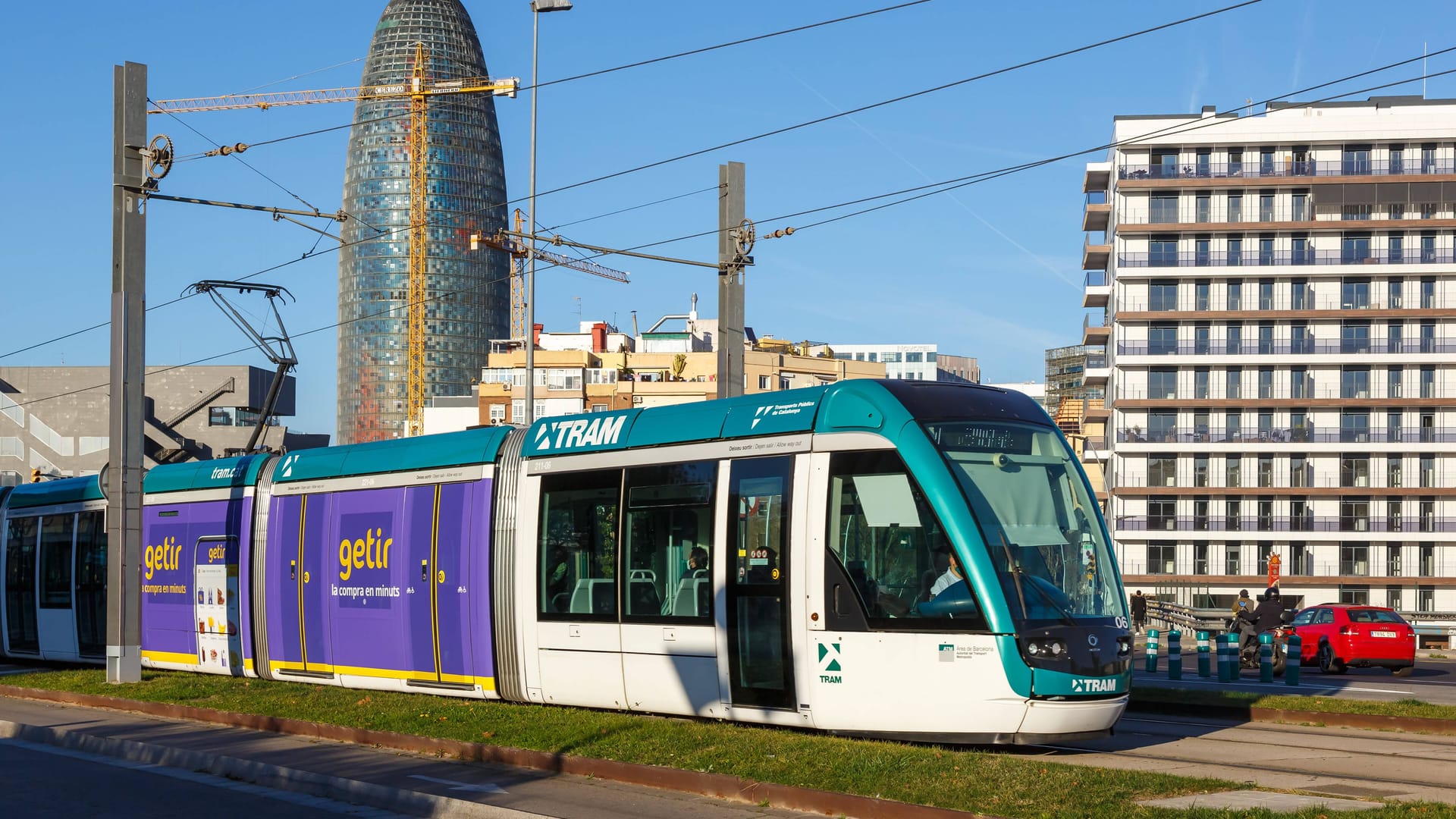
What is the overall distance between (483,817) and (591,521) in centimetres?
591

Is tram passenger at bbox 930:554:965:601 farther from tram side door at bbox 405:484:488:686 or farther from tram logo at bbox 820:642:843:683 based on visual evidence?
tram side door at bbox 405:484:488:686

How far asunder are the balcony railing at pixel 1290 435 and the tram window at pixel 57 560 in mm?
61508

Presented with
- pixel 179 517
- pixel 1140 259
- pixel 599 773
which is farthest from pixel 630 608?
pixel 1140 259

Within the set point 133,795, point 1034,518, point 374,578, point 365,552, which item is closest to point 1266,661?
point 1034,518

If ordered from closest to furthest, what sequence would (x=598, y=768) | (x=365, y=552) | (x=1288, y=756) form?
(x=598, y=768) → (x=1288, y=756) → (x=365, y=552)

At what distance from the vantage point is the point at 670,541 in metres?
15.5

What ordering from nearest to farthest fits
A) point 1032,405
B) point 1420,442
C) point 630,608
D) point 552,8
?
point 1032,405 < point 630,608 < point 552,8 < point 1420,442

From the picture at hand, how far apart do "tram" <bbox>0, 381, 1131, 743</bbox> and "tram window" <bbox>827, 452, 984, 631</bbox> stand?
0.02 m

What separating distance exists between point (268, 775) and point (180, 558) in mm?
11719

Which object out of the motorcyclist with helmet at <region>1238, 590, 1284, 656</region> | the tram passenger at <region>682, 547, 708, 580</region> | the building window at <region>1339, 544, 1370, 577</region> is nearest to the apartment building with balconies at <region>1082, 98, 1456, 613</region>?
the building window at <region>1339, 544, 1370, 577</region>

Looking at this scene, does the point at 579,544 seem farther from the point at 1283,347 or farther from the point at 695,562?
the point at 1283,347

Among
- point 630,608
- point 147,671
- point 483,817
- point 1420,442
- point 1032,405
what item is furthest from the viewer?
point 1420,442

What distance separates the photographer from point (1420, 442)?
7650 centimetres

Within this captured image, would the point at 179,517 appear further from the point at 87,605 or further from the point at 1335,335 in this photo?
the point at 1335,335
